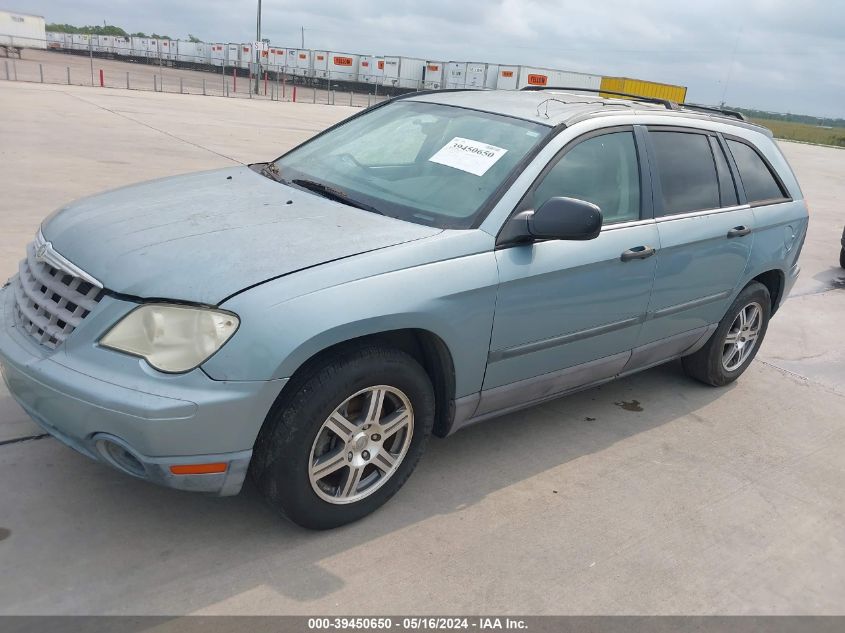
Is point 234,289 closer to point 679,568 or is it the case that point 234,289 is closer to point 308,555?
point 308,555

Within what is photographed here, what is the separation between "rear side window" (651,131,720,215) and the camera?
12.7 ft

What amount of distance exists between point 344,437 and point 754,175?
3327mm

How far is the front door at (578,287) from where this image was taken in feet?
10.3

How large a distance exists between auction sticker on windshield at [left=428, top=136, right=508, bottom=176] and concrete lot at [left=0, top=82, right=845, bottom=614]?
55.6 inches

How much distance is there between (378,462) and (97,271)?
131 cm

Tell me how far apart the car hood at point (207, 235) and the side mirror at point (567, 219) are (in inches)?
19.2

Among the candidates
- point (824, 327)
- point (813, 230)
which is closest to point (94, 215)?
point (824, 327)

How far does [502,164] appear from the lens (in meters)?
3.27

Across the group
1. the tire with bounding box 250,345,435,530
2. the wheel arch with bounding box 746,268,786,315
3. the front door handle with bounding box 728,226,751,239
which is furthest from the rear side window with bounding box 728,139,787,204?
the tire with bounding box 250,345,435,530

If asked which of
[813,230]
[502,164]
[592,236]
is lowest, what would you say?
[813,230]

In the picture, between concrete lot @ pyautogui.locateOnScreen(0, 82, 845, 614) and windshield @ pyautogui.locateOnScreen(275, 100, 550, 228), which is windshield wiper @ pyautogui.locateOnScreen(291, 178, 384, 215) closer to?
windshield @ pyautogui.locateOnScreen(275, 100, 550, 228)

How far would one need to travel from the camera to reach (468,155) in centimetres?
340

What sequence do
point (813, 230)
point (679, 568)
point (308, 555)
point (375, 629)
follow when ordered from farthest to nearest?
point (813, 230) → point (679, 568) → point (308, 555) → point (375, 629)

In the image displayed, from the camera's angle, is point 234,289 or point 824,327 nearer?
point 234,289
